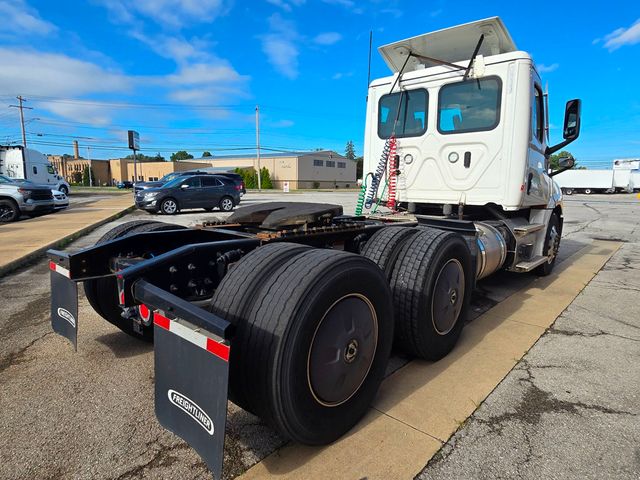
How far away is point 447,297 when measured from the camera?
313cm

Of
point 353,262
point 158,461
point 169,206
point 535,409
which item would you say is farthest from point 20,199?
point 535,409

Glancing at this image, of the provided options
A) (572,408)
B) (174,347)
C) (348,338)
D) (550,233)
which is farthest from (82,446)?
(550,233)

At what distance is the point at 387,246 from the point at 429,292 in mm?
466

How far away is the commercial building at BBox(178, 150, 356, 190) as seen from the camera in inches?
2874

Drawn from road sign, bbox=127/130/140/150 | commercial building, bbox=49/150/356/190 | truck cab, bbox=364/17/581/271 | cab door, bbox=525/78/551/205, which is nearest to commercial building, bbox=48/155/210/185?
commercial building, bbox=49/150/356/190

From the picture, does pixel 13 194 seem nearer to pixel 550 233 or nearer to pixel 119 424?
pixel 119 424

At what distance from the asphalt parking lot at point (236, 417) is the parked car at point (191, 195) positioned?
12.9 m

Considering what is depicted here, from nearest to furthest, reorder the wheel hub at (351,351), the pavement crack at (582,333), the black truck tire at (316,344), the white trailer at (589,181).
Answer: the black truck tire at (316,344) < the wheel hub at (351,351) < the pavement crack at (582,333) < the white trailer at (589,181)

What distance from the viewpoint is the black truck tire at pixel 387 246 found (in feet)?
9.84

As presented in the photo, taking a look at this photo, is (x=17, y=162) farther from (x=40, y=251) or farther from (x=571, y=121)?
(x=571, y=121)

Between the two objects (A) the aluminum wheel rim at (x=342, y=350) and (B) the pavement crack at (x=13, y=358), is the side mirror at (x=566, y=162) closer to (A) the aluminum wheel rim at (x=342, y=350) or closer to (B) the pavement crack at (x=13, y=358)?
(A) the aluminum wheel rim at (x=342, y=350)

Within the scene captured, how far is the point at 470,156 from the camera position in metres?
4.92

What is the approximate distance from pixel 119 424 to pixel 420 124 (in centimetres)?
463

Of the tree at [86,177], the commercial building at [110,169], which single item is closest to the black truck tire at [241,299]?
the commercial building at [110,169]
